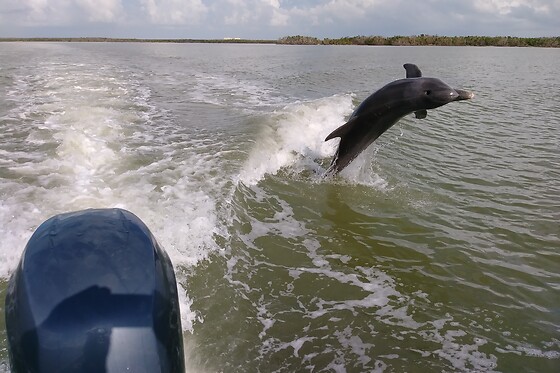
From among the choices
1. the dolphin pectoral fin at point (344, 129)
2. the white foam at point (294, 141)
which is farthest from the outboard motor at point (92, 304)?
the dolphin pectoral fin at point (344, 129)

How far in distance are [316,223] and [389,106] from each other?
2.59 m

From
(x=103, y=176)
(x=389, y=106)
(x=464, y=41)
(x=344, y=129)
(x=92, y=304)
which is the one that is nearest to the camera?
(x=92, y=304)

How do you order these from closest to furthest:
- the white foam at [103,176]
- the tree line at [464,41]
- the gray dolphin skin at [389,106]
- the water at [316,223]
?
the water at [316,223] → the white foam at [103,176] → the gray dolphin skin at [389,106] → the tree line at [464,41]

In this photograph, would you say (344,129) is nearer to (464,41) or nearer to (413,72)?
(413,72)

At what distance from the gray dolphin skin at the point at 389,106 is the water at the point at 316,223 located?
401 mm

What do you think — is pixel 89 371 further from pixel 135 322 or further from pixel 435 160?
pixel 435 160

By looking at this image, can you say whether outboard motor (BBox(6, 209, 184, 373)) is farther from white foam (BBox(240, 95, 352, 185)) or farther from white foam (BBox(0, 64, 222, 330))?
white foam (BBox(240, 95, 352, 185))

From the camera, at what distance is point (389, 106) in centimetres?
758

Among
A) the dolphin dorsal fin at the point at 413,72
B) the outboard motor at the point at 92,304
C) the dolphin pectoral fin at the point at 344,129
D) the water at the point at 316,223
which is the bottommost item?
the water at the point at 316,223

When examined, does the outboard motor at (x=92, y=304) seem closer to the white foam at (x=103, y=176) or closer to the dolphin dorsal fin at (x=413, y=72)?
the white foam at (x=103, y=176)

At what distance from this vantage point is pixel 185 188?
673 cm

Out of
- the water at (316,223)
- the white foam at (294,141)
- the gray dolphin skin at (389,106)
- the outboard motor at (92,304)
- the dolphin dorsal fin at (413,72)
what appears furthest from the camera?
the white foam at (294,141)

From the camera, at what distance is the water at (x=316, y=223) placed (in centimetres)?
395

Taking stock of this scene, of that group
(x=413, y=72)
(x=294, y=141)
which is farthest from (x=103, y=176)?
(x=413, y=72)
